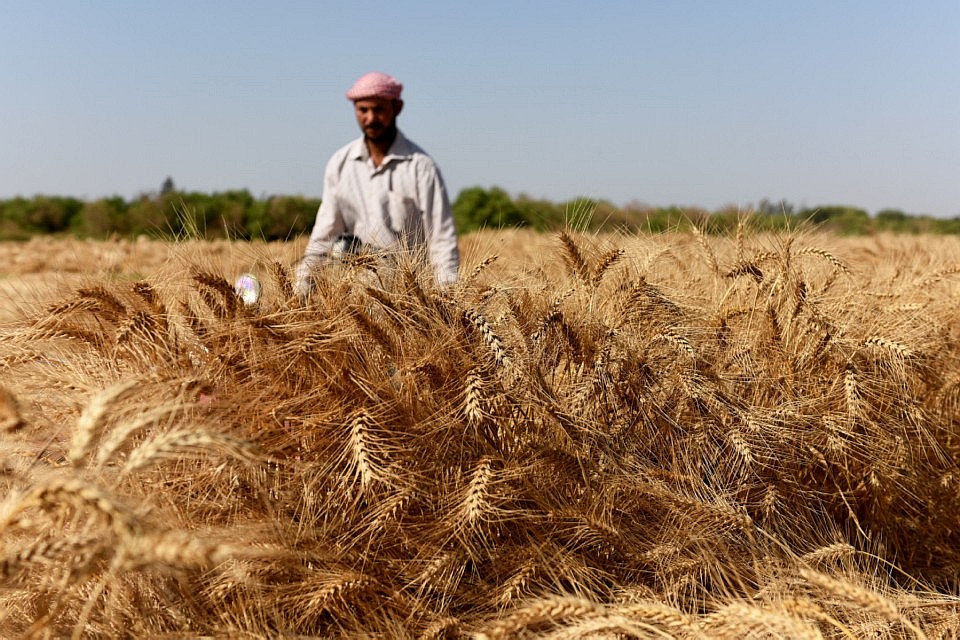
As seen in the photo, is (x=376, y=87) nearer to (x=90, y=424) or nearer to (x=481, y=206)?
(x=90, y=424)

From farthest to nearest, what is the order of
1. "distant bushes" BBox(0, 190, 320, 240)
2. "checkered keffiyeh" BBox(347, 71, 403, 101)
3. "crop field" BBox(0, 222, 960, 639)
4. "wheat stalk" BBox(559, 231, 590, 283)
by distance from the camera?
"distant bushes" BBox(0, 190, 320, 240)
"checkered keffiyeh" BBox(347, 71, 403, 101)
"wheat stalk" BBox(559, 231, 590, 283)
"crop field" BBox(0, 222, 960, 639)

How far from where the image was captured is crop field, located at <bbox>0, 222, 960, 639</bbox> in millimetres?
1490

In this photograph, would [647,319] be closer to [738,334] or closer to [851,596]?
[738,334]

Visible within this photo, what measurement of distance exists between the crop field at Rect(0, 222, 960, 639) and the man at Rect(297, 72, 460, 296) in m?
1.19

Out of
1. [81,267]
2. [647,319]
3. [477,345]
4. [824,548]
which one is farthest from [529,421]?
[81,267]

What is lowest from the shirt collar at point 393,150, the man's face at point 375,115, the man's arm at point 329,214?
the man's arm at point 329,214

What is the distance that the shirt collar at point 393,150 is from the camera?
133 inches

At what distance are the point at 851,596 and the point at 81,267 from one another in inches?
71.4

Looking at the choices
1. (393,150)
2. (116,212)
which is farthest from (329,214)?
(116,212)

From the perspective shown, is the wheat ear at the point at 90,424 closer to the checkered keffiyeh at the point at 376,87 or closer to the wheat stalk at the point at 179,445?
the wheat stalk at the point at 179,445

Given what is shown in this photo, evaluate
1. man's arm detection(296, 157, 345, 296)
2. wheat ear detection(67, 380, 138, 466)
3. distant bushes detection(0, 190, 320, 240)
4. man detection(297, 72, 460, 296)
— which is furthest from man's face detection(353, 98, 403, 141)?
distant bushes detection(0, 190, 320, 240)

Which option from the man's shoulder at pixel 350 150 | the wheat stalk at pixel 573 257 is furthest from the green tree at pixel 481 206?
the wheat stalk at pixel 573 257

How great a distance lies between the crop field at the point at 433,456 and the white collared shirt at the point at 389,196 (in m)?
1.15

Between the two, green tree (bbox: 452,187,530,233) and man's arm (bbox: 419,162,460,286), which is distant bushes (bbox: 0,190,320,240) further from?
man's arm (bbox: 419,162,460,286)
